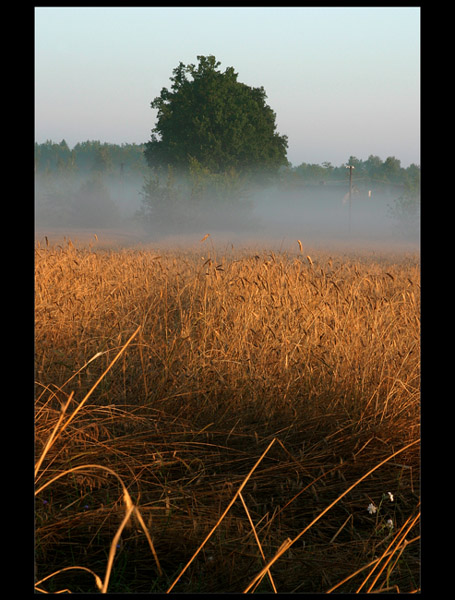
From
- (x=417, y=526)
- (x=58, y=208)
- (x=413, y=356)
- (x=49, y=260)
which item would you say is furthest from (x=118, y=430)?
(x=58, y=208)

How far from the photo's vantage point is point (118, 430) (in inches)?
111

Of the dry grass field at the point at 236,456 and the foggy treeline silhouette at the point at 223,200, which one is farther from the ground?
the foggy treeline silhouette at the point at 223,200

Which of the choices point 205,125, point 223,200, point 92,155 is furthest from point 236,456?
point 92,155

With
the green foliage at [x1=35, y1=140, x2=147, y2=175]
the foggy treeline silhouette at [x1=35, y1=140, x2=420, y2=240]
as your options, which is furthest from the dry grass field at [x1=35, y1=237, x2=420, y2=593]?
the green foliage at [x1=35, y1=140, x2=147, y2=175]

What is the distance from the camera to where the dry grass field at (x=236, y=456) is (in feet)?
6.15

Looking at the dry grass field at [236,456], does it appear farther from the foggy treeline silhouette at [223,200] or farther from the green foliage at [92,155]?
the green foliage at [92,155]

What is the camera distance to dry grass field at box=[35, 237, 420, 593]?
1875 millimetres

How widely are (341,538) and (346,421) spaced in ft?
2.60

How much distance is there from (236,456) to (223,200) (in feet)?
94.9

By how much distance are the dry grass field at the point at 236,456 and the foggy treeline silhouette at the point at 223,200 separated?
23787mm

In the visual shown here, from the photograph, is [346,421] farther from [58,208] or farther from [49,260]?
[58,208]

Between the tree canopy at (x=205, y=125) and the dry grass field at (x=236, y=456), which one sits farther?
the tree canopy at (x=205, y=125)

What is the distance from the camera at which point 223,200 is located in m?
31.1

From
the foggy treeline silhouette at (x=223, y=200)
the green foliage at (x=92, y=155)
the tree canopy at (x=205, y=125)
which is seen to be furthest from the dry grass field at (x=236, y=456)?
the green foliage at (x=92, y=155)
